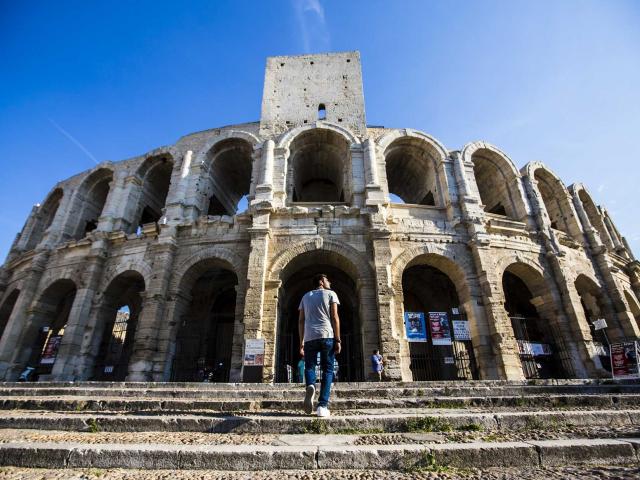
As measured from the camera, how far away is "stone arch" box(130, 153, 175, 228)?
1483cm

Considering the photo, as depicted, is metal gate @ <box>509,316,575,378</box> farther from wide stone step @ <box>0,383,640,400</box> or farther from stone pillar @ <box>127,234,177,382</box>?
stone pillar @ <box>127,234,177,382</box>

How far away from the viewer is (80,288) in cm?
1234

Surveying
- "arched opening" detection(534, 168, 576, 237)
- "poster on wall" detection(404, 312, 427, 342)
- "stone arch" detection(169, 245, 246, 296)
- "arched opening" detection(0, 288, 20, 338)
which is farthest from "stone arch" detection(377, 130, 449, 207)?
"arched opening" detection(0, 288, 20, 338)

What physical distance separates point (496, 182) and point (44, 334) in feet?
68.7

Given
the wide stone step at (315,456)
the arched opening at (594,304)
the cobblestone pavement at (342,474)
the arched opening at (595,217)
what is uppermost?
the arched opening at (595,217)

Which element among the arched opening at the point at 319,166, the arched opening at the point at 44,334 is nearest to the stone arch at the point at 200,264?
the arched opening at the point at 319,166

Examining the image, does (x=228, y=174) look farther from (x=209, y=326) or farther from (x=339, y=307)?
(x=339, y=307)

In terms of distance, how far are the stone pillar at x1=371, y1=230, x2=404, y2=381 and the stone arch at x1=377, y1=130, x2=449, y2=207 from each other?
3954mm

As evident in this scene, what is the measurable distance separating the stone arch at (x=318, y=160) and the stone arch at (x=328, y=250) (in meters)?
2.40

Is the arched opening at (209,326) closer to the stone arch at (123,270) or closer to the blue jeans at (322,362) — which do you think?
the stone arch at (123,270)

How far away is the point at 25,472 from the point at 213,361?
11.8 metres

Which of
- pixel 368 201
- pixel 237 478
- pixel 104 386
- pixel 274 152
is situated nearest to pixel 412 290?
pixel 368 201

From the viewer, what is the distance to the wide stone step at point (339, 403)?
174 inches

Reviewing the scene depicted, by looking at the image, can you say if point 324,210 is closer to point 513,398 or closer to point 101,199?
point 513,398
